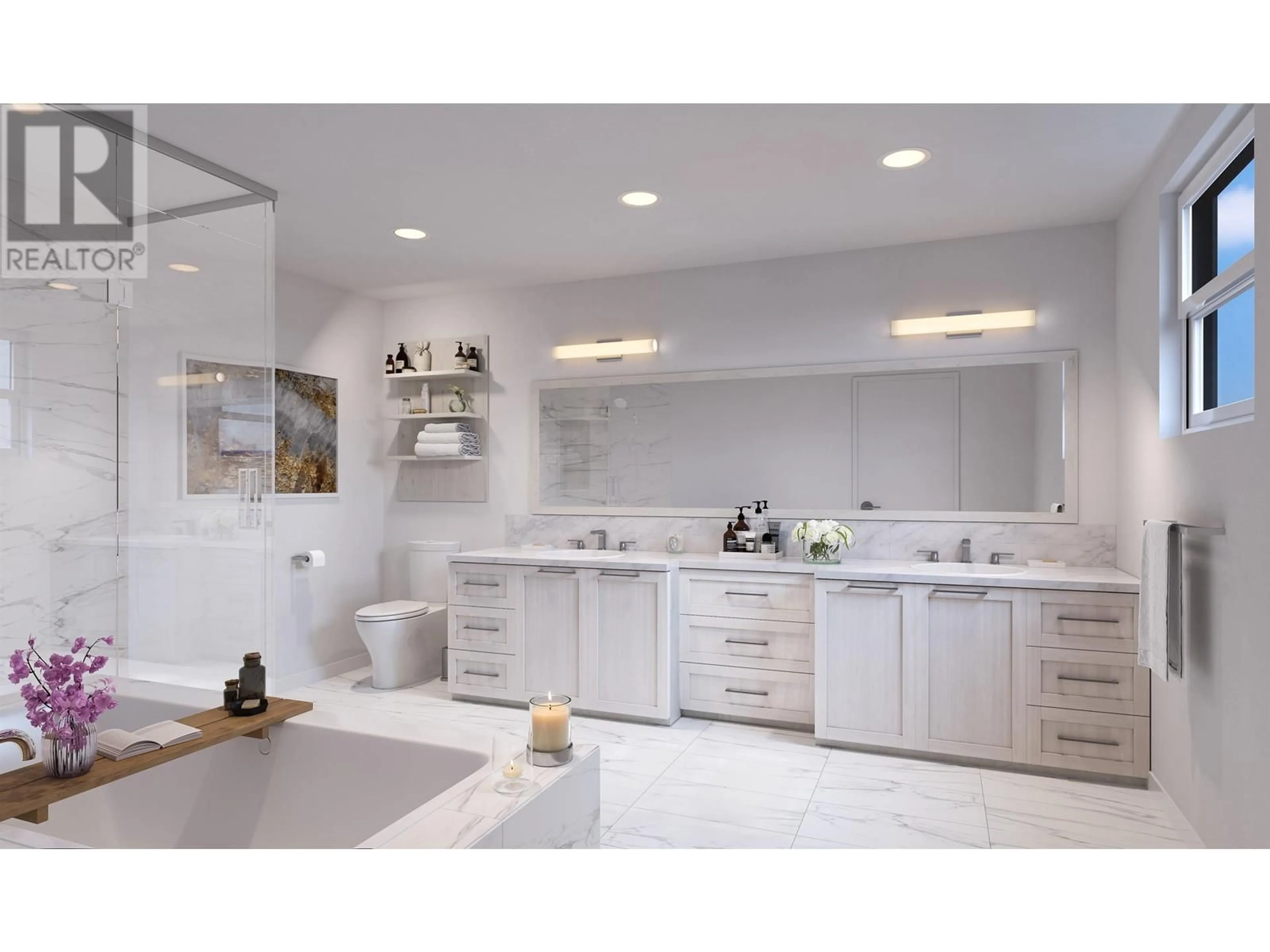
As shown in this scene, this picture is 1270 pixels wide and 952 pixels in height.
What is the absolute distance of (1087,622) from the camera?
2.99 metres

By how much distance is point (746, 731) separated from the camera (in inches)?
141

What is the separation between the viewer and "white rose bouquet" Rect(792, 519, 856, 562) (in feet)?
11.9

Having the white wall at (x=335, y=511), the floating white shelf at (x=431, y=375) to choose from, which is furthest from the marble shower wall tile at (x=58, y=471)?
the floating white shelf at (x=431, y=375)

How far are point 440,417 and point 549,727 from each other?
3378 millimetres

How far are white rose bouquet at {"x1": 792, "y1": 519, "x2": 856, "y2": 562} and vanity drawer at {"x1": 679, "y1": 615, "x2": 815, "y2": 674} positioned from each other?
340mm

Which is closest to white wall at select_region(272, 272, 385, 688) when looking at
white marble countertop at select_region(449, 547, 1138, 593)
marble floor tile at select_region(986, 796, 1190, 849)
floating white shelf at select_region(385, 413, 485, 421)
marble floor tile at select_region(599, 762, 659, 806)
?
floating white shelf at select_region(385, 413, 485, 421)

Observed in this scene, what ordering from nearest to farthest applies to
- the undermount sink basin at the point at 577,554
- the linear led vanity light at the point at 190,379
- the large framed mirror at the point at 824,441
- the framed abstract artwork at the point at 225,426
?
the linear led vanity light at the point at 190,379 → the framed abstract artwork at the point at 225,426 → the large framed mirror at the point at 824,441 → the undermount sink basin at the point at 577,554

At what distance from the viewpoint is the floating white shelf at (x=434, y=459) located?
4730mm

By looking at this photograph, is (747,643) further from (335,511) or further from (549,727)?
(335,511)

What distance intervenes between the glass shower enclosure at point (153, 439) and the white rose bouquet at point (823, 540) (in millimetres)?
2471

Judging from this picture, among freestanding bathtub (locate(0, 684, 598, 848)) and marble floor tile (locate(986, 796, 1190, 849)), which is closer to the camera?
freestanding bathtub (locate(0, 684, 598, 848))

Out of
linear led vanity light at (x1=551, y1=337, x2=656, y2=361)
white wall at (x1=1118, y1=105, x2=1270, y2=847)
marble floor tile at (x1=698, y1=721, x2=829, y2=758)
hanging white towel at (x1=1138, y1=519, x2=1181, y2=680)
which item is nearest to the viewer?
white wall at (x1=1118, y1=105, x2=1270, y2=847)

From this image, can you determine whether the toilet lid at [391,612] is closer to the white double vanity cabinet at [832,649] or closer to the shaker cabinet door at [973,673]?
the white double vanity cabinet at [832,649]

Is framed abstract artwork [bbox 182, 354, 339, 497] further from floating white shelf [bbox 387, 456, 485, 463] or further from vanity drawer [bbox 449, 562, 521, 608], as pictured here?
floating white shelf [bbox 387, 456, 485, 463]
